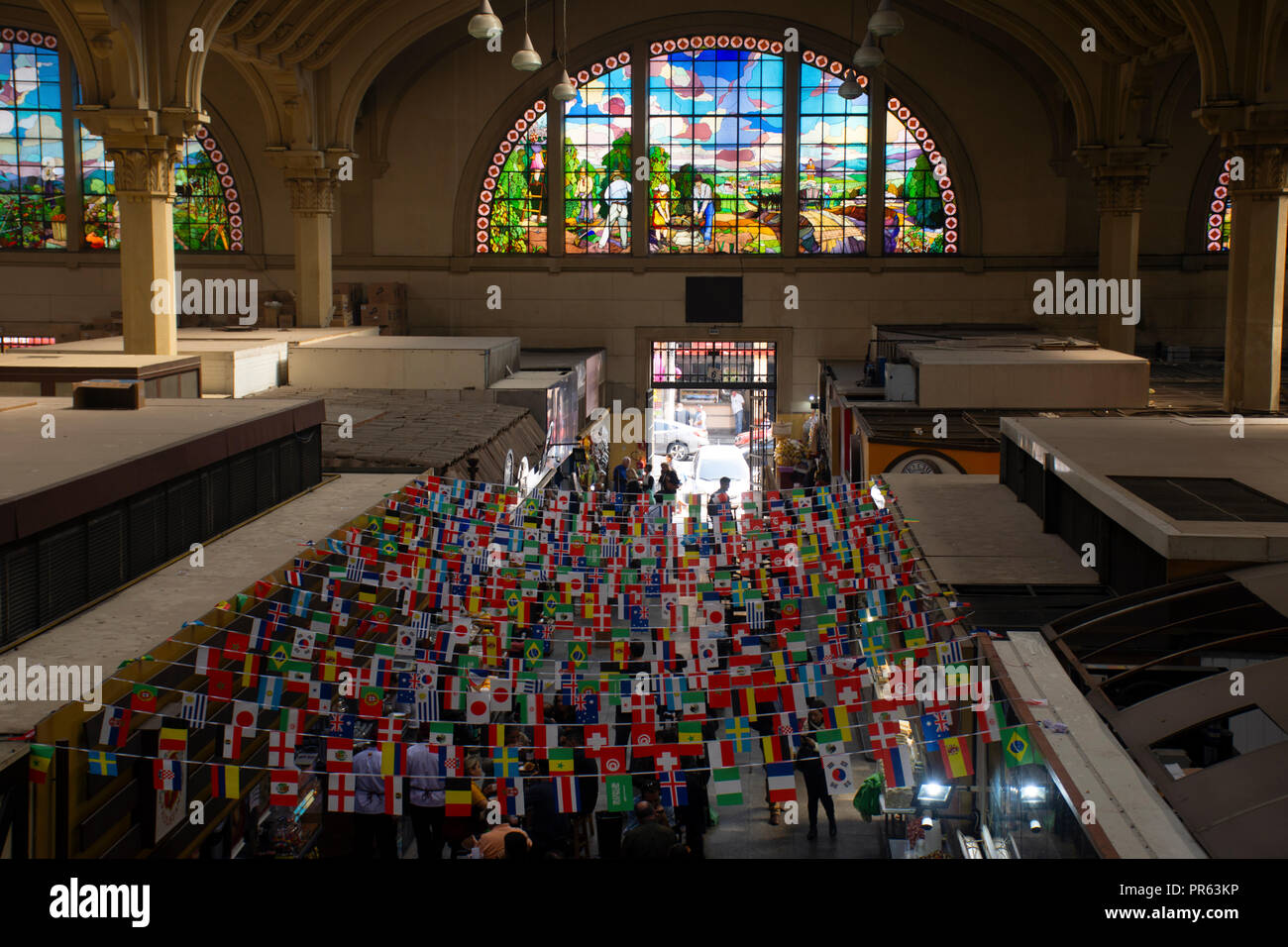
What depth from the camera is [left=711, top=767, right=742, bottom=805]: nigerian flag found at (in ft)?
18.1

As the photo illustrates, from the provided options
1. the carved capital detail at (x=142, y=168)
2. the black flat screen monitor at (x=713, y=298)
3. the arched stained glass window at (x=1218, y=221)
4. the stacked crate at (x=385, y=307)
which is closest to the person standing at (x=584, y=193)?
the black flat screen monitor at (x=713, y=298)

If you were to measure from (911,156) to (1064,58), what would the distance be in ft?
15.1

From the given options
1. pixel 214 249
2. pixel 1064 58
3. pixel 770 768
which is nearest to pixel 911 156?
pixel 1064 58

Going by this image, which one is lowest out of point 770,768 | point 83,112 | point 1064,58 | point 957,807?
point 957,807

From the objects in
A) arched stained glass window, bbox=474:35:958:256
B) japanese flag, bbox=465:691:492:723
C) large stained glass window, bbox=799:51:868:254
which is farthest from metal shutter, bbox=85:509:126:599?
large stained glass window, bbox=799:51:868:254

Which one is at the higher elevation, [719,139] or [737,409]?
[719,139]

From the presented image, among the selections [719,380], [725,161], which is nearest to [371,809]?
[719,380]

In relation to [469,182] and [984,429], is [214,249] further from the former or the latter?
[984,429]

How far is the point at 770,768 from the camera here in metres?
5.77

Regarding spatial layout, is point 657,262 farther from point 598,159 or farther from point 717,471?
point 717,471

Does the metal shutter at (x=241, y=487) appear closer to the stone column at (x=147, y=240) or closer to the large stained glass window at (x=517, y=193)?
the stone column at (x=147, y=240)

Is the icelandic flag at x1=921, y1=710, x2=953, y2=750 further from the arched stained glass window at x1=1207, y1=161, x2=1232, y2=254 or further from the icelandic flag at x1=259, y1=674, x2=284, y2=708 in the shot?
the arched stained glass window at x1=1207, y1=161, x2=1232, y2=254

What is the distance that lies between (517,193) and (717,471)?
24.2 feet

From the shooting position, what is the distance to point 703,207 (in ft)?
92.3
